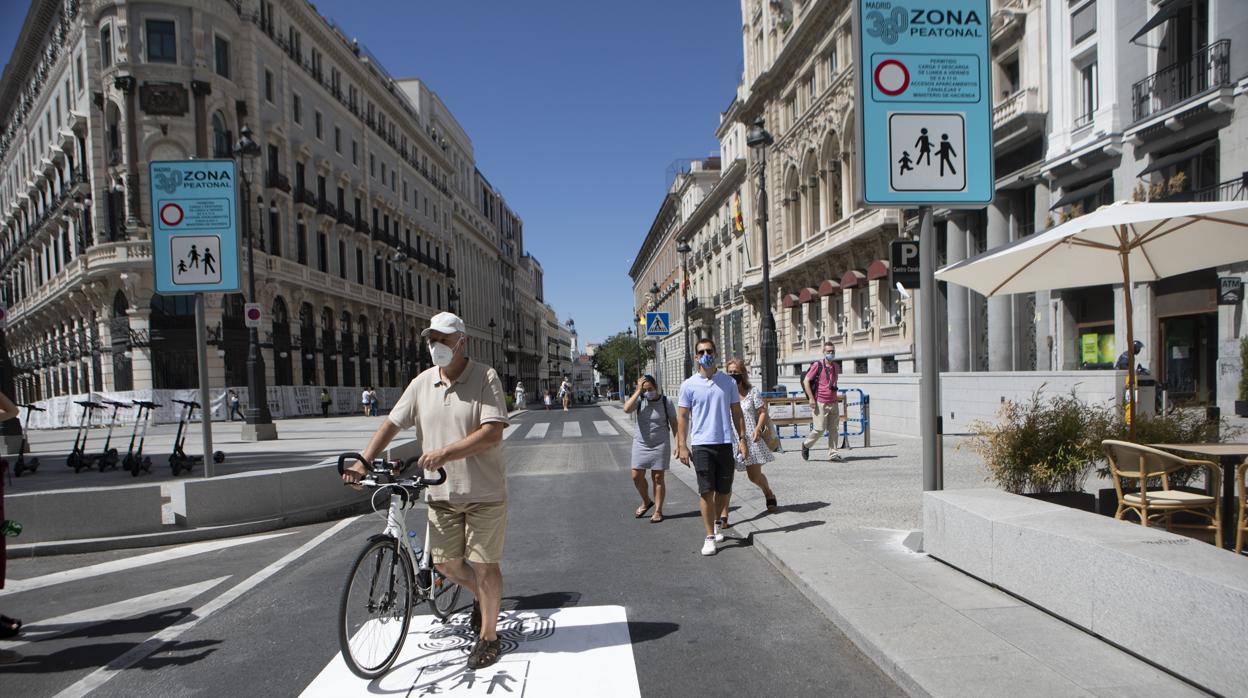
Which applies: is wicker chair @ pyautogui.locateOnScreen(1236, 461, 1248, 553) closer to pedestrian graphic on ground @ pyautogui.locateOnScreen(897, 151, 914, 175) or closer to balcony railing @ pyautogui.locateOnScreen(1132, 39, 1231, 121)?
pedestrian graphic on ground @ pyautogui.locateOnScreen(897, 151, 914, 175)

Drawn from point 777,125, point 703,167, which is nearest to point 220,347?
point 777,125

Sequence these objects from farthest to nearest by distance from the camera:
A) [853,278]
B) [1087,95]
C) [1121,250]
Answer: [853,278]
[1087,95]
[1121,250]

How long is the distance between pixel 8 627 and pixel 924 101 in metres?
7.07

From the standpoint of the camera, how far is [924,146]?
5953 mm

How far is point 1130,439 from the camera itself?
18.1ft

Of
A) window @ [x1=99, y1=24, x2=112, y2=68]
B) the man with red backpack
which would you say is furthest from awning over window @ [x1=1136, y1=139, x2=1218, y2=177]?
window @ [x1=99, y1=24, x2=112, y2=68]

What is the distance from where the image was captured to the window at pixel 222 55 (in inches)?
1353

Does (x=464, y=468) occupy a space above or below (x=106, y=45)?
below

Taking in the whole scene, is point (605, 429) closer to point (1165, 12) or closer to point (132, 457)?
point (132, 457)

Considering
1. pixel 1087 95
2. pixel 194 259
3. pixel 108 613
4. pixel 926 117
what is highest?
pixel 1087 95

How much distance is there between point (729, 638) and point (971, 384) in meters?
12.9

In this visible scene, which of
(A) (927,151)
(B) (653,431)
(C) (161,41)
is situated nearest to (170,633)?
(B) (653,431)

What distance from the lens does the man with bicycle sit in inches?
157

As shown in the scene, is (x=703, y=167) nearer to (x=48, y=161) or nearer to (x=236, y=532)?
(x=48, y=161)
